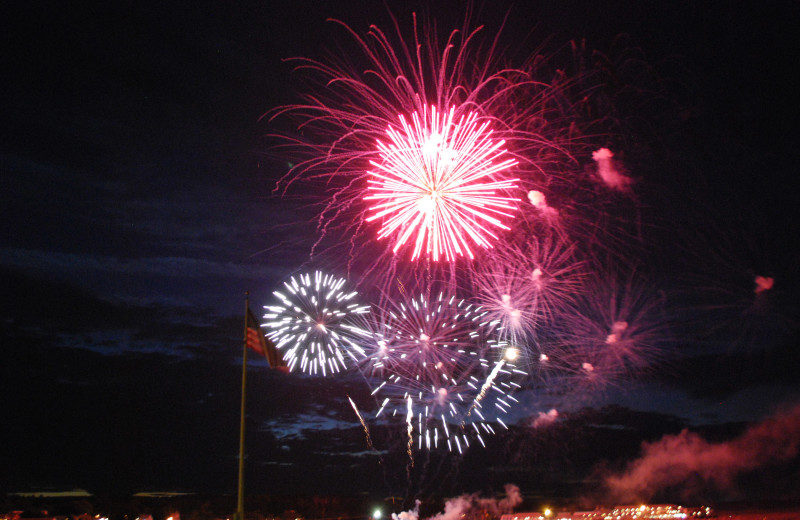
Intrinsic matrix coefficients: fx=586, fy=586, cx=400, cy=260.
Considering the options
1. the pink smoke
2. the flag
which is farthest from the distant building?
the flag

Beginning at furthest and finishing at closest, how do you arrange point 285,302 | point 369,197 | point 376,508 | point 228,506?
point 376,508 < point 228,506 < point 285,302 < point 369,197

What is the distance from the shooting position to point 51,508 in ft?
247

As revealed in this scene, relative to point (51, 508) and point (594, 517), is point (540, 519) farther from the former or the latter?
point (51, 508)

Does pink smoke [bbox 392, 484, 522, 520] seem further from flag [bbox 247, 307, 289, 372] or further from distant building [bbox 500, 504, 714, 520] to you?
flag [bbox 247, 307, 289, 372]

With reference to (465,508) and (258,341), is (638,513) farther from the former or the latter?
(258,341)

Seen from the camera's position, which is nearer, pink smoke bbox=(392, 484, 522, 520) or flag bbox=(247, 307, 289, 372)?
flag bbox=(247, 307, 289, 372)

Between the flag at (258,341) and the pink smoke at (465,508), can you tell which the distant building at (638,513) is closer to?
the pink smoke at (465,508)

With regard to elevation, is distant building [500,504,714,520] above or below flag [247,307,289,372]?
below

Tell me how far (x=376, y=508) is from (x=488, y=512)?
2974cm

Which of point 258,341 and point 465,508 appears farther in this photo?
point 465,508

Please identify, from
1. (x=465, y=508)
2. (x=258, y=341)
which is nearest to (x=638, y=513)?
(x=465, y=508)

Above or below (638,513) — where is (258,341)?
above

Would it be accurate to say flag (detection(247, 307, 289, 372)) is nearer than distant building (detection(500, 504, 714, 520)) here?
Yes

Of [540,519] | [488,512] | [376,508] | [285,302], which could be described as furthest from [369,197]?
[376,508]
